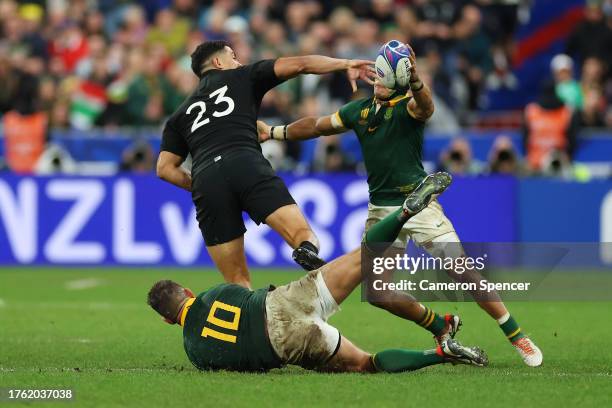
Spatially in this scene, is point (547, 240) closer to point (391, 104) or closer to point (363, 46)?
point (363, 46)

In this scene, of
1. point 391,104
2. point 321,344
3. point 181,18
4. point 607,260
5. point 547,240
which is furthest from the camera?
point 181,18

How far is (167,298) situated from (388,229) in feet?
5.32

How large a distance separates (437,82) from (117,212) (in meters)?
5.95

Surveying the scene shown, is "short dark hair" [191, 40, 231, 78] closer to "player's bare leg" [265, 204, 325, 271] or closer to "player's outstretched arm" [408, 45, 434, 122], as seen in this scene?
"player's bare leg" [265, 204, 325, 271]

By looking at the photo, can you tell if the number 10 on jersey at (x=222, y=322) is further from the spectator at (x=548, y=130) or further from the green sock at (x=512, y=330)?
the spectator at (x=548, y=130)

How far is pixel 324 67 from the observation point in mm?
10070

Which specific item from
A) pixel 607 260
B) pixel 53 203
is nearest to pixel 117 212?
pixel 53 203

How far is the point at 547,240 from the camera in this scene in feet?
59.1

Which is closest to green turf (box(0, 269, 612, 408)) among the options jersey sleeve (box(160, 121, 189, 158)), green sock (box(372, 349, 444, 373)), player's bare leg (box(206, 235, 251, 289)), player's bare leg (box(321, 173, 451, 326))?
green sock (box(372, 349, 444, 373))

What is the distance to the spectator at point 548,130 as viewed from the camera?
19.7 meters

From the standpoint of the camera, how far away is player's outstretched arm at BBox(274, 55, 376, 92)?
998 centimetres

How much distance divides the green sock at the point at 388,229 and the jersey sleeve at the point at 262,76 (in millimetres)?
1900

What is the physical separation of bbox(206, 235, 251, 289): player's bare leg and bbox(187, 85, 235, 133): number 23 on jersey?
0.95 meters

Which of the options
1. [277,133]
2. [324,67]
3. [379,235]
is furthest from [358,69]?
[379,235]
